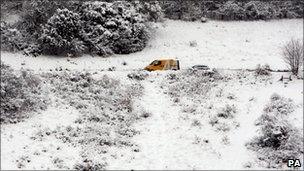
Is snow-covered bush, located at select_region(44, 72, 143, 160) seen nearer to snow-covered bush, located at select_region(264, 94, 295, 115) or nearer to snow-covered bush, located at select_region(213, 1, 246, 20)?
snow-covered bush, located at select_region(264, 94, 295, 115)

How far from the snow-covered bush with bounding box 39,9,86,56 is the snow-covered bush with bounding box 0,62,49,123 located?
26.8 feet

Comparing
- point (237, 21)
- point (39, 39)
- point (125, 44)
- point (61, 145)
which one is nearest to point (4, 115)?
point (61, 145)

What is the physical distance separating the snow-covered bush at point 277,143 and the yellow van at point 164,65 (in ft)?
36.9

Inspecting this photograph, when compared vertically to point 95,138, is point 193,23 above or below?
above

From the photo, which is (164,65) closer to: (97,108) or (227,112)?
(227,112)

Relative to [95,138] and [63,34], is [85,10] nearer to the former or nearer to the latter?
[63,34]

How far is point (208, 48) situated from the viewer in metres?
45.4

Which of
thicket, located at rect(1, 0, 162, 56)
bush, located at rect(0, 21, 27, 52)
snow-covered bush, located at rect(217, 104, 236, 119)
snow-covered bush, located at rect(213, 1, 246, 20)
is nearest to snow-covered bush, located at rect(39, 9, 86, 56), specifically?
thicket, located at rect(1, 0, 162, 56)

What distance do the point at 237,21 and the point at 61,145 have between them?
29123 mm

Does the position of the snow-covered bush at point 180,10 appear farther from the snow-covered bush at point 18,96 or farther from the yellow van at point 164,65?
the snow-covered bush at point 18,96

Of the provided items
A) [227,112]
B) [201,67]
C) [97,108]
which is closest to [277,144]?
[227,112]

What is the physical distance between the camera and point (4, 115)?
2956 centimetres

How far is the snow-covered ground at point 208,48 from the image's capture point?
134 feet

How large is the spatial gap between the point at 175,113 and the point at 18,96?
31.3 ft
